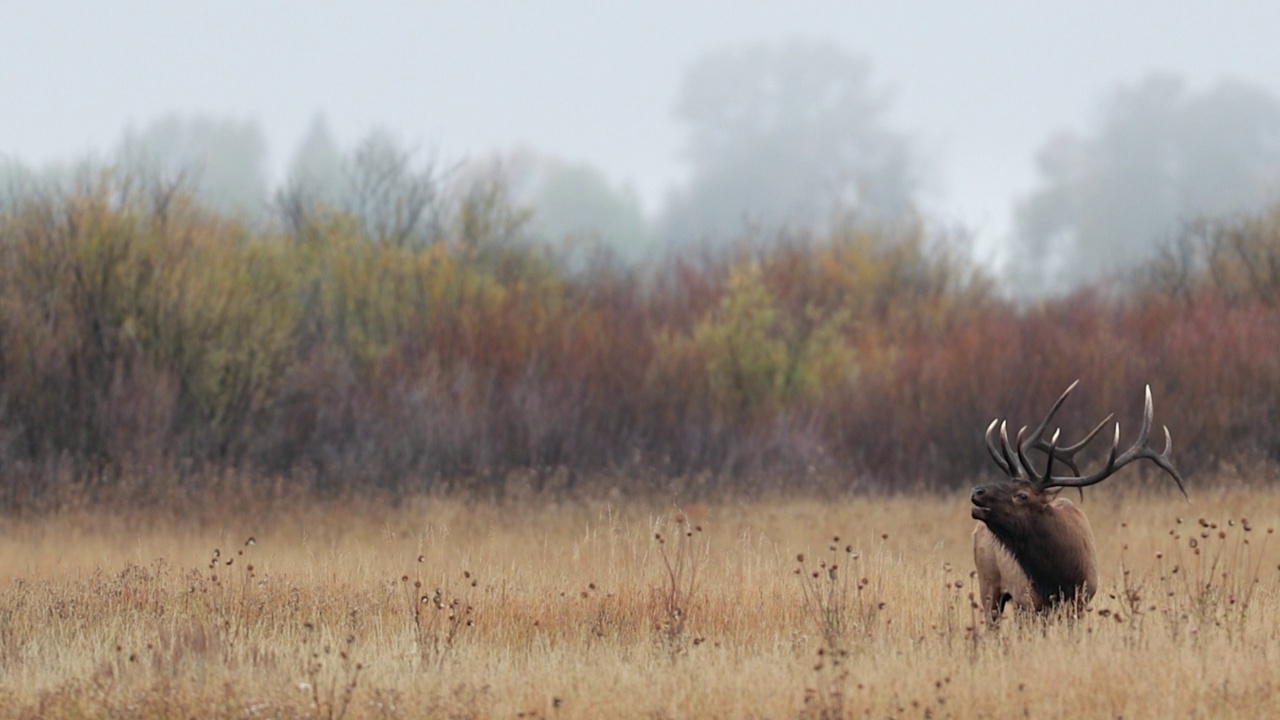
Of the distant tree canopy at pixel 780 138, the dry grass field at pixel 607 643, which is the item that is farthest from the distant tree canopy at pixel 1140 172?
the dry grass field at pixel 607 643

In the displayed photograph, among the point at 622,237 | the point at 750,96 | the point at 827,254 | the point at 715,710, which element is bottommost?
the point at 715,710

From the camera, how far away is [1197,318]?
24.8 m

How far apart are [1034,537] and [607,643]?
2.66 m

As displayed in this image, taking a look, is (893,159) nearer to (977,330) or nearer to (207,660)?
(977,330)

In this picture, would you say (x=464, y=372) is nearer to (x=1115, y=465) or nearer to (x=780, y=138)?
(x=1115, y=465)

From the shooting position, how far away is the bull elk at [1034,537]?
9297mm

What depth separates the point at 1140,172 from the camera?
272 ft

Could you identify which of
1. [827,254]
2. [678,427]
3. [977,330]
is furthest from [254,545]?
[827,254]

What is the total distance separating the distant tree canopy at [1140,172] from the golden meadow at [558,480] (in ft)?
166

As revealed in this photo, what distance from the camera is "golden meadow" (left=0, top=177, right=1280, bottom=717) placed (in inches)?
330

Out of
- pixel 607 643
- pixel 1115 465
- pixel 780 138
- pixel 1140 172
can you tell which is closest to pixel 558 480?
pixel 607 643

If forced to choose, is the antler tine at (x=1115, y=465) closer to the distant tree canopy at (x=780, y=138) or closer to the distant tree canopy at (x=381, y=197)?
the distant tree canopy at (x=381, y=197)

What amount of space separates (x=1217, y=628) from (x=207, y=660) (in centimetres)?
575

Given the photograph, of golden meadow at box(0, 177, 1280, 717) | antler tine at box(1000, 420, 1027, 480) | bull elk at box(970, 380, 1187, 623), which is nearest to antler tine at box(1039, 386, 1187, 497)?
bull elk at box(970, 380, 1187, 623)
